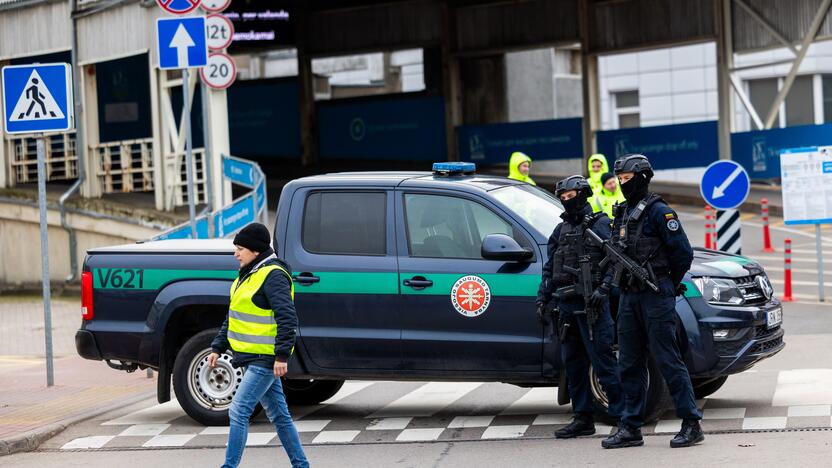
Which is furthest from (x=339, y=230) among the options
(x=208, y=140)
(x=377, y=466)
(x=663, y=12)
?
(x=663, y=12)

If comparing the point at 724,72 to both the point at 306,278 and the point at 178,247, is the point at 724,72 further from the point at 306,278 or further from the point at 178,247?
the point at 306,278

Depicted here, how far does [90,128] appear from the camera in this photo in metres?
24.5

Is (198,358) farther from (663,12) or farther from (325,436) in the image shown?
(663,12)

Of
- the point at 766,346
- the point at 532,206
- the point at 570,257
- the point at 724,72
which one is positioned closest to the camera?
the point at 570,257

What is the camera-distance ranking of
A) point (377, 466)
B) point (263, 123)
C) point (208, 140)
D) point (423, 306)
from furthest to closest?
point (263, 123)
point (208, 140)
point (423, 306)
point (377, 466)

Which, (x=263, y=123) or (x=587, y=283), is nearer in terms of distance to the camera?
(x=587, y=283)

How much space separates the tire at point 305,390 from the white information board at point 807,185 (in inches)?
329

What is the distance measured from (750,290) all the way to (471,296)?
1.98 m

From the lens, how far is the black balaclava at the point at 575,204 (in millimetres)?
8855

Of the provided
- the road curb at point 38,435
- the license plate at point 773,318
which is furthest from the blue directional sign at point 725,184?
the road curb at point 38,435

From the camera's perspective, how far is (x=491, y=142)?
122ft

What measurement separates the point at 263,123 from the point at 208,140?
24386mm

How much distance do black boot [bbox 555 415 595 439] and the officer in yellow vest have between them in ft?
6.85

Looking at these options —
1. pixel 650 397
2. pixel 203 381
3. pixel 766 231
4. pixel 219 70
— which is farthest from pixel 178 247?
pixel 766 231
